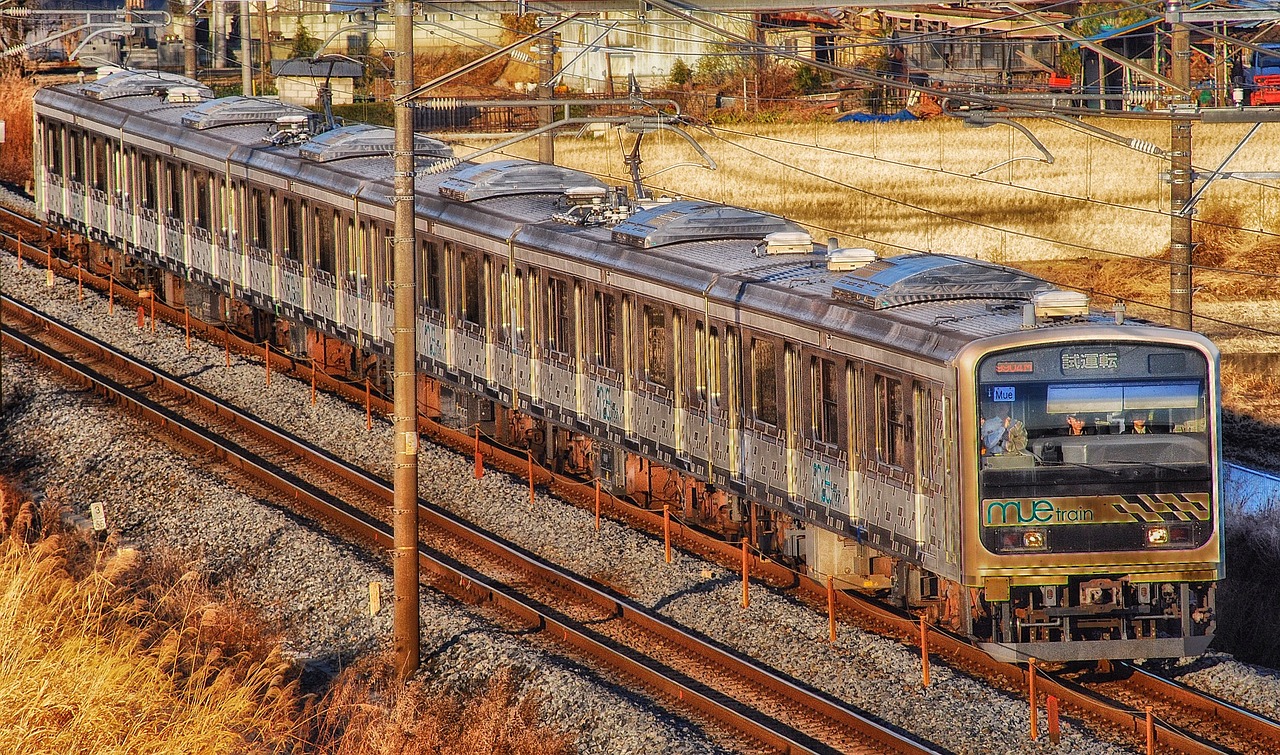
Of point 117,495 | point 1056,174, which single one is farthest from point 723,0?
point 1056,174

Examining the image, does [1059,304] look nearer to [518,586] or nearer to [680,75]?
[518,586]

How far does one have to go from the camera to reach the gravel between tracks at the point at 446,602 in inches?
524

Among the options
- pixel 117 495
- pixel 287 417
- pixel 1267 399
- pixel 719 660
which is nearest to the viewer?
pixel 719 660

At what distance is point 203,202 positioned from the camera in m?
27.9

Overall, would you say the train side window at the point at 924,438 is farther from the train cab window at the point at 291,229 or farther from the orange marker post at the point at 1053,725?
the train cab window at the point at 291,229

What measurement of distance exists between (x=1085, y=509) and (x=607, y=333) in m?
6.67

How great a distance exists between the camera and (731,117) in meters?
44.4

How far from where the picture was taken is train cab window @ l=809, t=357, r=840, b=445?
15047mm

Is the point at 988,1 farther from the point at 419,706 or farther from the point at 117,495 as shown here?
the point at 117,495

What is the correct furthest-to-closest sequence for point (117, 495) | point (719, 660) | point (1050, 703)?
1. point (117, 495)
2. point (719, 660)
3. point (1050, 703)

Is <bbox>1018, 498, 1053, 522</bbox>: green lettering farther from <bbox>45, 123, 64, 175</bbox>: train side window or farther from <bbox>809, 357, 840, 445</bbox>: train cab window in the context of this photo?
<bbox>45, 123, 64, 175</bbox>: train side window

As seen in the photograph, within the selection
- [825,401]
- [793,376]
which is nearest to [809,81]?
[793,376]

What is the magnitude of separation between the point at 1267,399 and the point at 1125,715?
640 inches

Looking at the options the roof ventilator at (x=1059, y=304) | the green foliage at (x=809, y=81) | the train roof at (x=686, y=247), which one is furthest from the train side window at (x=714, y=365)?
the green foliage at (x=809, y=81)
